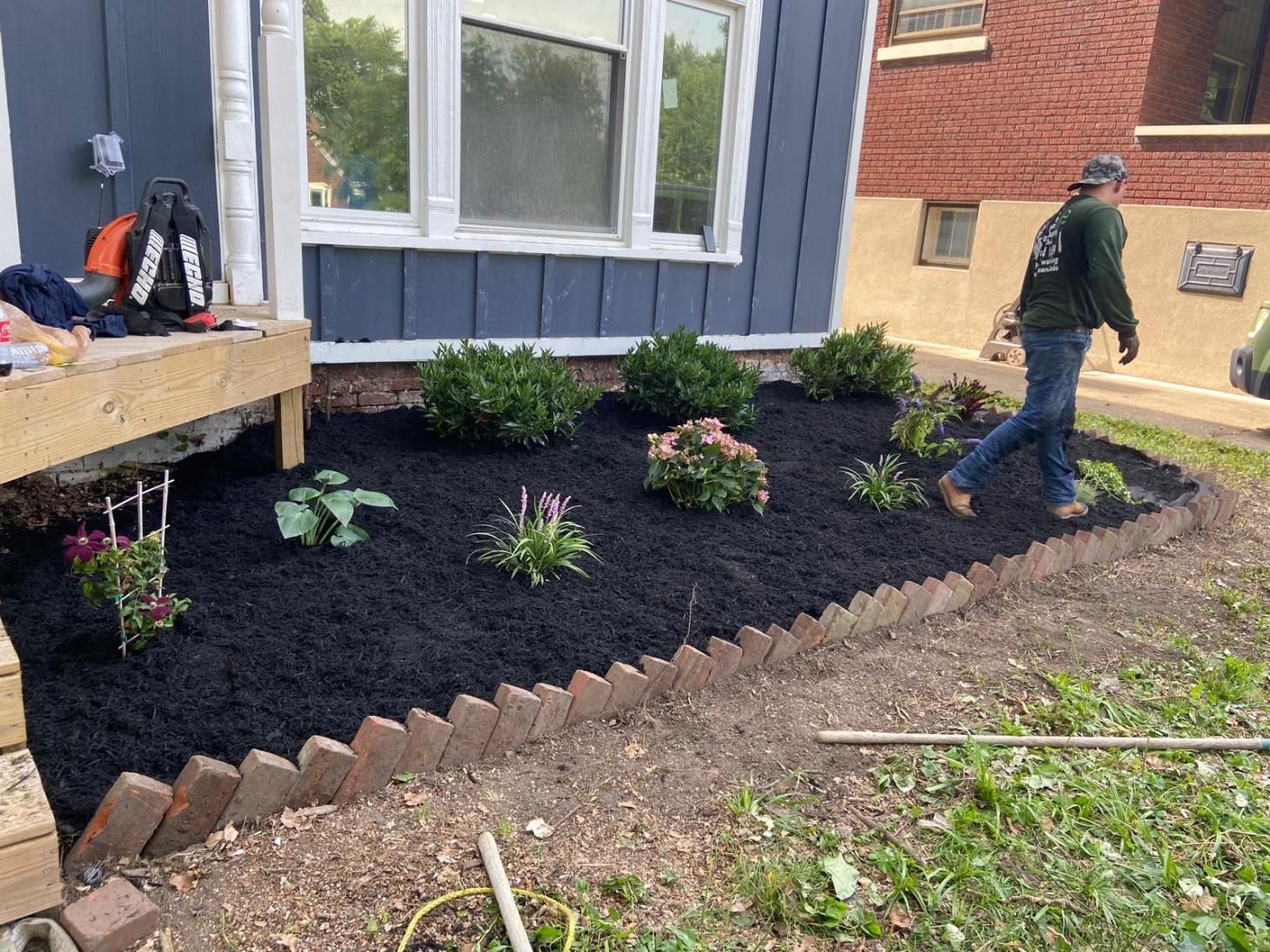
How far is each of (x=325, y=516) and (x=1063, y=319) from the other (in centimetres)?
357

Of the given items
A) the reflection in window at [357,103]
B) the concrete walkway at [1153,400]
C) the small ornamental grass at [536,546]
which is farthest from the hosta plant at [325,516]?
the concrete walkway at [1153,400]

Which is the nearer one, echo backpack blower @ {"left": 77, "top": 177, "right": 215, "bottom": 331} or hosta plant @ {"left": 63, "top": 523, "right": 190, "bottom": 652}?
hosta plant @ {"left": 63, "top": 523, "right": 190, "bottom": 652}

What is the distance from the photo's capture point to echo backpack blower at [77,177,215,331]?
10.9 ft

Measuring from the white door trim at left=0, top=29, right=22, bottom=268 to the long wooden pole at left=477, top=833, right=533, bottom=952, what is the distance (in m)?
3.16

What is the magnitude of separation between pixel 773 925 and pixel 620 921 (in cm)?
35

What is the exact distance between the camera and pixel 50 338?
264cm

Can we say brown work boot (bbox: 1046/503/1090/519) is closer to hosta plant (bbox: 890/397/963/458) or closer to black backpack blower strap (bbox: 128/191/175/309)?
hosta plant (bbox: 890/397/963/458)

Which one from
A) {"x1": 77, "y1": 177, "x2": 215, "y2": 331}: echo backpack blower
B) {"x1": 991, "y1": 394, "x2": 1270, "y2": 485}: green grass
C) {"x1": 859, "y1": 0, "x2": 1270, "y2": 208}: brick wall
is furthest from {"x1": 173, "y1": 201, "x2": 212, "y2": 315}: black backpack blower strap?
{"x1": 859, "y1": 0, "x2": 1270, "y2": 208}: brick wall

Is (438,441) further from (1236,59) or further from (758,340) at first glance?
(1236,59)

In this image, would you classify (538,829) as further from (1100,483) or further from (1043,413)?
(1100,483)

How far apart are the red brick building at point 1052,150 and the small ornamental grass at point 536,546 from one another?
953cm

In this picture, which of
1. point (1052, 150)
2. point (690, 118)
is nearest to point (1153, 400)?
point (1052, 150)

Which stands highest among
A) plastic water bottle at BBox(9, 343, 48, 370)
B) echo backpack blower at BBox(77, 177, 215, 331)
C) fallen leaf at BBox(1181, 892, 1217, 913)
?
echo backpack blower at BBox(77, 177, 215, 331)

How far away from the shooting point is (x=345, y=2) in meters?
4.71
